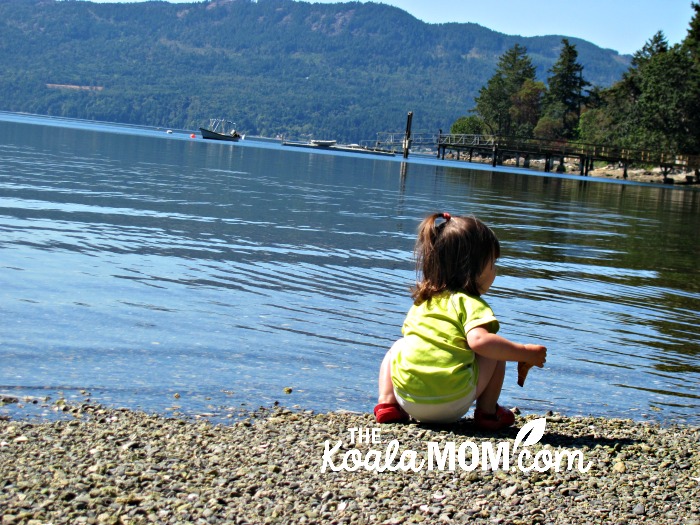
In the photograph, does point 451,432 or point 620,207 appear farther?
point 620,207

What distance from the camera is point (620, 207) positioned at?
33375 millimetres

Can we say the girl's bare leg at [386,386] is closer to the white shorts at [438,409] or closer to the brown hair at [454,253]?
the white shorts at [438,409]

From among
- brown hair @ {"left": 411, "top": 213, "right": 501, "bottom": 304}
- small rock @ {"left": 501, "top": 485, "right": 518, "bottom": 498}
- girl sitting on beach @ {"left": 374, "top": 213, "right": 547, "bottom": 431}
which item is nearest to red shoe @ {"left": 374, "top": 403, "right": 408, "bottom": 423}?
girl sitting on beach @ {"left": 374, "top": 213, "right": 547, "bottom": 431}

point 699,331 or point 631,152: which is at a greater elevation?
point 631,152

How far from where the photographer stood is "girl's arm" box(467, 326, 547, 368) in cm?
518

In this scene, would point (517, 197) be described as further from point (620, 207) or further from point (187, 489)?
point (187, 489)

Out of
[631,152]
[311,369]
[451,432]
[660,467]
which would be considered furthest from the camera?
[631,152]

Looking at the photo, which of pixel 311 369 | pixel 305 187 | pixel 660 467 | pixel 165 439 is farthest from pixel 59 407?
pixel 305 187

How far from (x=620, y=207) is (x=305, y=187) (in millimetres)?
11724

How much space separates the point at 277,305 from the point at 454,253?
4.22 meters

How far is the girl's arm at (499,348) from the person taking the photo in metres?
5.18

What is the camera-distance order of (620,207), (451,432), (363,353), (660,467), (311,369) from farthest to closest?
(620,207) < (363,353) < (311,369) < (451,432) < (660,467)

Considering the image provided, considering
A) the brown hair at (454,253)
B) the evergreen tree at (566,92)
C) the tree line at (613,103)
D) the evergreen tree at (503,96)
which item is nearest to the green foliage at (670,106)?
the tree line at (613,103)

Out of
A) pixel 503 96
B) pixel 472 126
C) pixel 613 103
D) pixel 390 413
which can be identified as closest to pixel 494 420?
pixel 390 413
